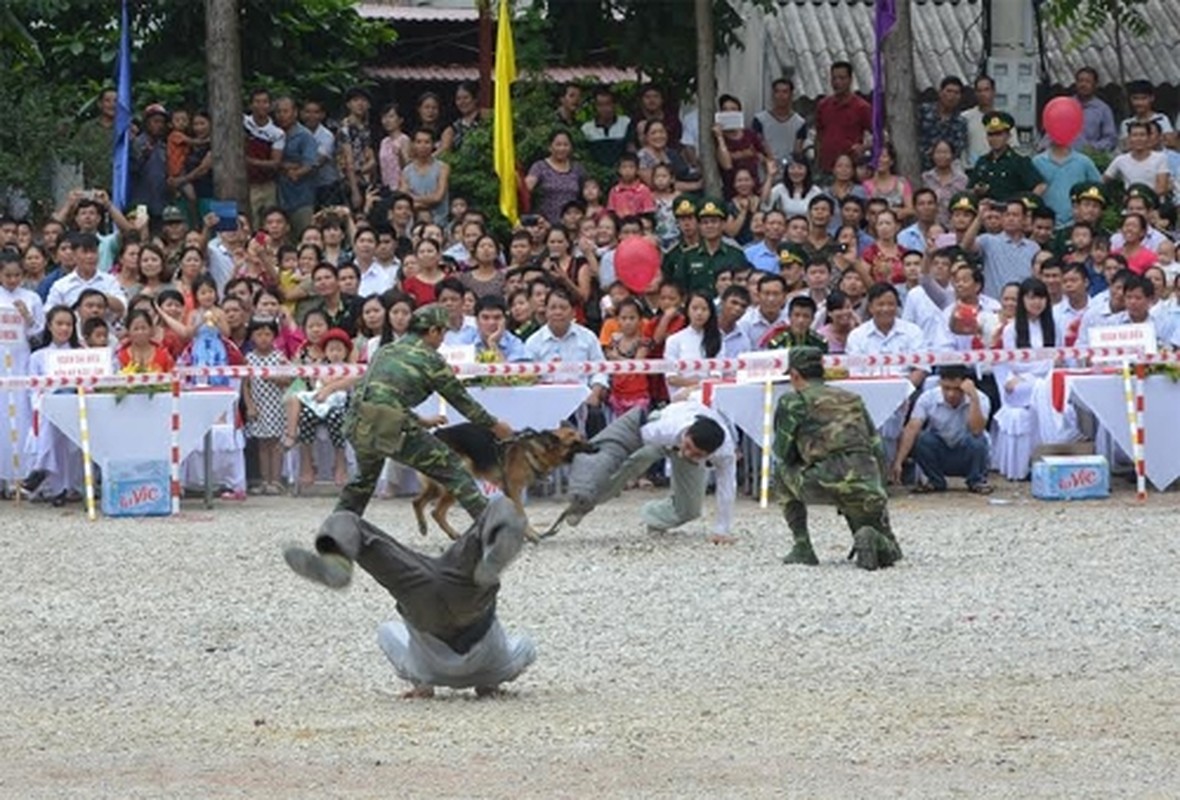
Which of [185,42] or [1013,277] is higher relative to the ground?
[185,42]

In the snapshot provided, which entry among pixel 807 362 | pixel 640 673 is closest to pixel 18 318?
pixel 807 362

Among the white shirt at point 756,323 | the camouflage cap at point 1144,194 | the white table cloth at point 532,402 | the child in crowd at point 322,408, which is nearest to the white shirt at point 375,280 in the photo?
the child in crowd at point 322,408

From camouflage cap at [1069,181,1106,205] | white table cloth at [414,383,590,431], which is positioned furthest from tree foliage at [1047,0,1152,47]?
white table cloth at [414,383,590,431]

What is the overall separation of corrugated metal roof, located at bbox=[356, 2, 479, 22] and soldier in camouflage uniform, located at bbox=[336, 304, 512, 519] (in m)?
17.4

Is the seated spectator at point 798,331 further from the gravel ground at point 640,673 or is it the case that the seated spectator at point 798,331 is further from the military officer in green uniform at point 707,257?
the gravel ground at point 640,673

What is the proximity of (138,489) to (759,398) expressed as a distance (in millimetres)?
4500

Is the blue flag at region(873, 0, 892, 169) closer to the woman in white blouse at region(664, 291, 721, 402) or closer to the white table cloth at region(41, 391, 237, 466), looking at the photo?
the woman in white blouse at region(664, 291, 721, 402)

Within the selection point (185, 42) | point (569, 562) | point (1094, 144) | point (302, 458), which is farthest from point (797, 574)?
point (185, 42)

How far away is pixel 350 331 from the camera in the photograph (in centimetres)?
2206

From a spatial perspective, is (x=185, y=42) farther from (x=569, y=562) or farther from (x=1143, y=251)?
(x=569, y=562)

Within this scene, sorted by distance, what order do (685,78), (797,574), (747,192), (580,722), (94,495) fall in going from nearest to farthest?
(580,722) → (797,574) → (94,495) → (747,192) → (685,78)

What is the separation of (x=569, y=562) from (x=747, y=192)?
7.80 meters

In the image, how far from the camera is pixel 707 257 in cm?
2298

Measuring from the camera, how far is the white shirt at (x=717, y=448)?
17812mm
